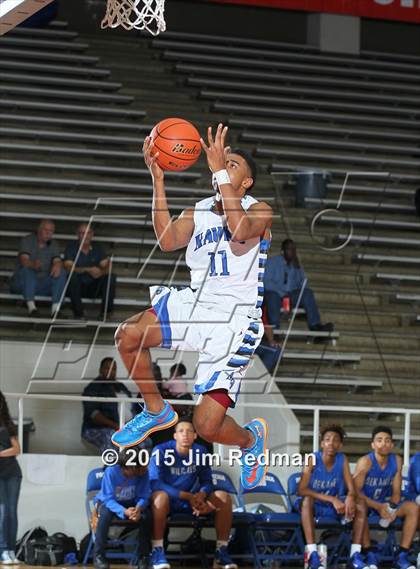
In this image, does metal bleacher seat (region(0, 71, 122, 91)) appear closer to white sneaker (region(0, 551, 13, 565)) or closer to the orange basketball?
white sneaker (region(0, 551, 13, 565))

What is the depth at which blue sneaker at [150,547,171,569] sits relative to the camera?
10.0 meters

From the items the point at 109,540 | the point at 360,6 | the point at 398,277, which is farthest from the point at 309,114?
the point at 109,540

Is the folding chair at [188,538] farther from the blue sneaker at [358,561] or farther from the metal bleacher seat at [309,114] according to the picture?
the metal bleacher seat at [309,114]

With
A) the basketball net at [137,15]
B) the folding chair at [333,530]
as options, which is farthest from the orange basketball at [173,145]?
the folding chair at [333,530]

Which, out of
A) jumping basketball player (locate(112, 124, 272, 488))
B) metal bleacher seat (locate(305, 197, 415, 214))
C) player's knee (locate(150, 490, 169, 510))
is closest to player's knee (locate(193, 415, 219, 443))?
jumping basketball player (locate(112, 124, 272, 488))

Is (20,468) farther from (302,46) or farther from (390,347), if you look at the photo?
(302,46)

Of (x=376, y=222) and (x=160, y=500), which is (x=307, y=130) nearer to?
(x=376, y=222)

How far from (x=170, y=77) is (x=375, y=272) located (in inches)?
205

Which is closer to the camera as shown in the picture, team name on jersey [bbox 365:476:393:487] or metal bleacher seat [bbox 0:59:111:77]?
team name on jersey [bbox 365:476:393:487]

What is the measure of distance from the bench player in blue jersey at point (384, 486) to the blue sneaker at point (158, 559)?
181cm

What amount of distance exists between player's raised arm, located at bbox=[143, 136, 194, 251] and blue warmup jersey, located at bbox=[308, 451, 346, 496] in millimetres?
4750

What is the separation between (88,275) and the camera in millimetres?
12250

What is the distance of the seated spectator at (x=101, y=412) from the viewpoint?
1123cm

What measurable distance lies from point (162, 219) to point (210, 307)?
0.56 meters
